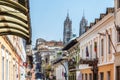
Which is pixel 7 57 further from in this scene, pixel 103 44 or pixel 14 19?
pixel 103 44

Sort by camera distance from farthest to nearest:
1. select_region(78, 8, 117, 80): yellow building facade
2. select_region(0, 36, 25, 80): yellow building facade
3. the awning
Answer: select_region(78, 8, 117, 80): yellow building facade < select_region(0, 36, 25, 80): yellow building facade < the awning

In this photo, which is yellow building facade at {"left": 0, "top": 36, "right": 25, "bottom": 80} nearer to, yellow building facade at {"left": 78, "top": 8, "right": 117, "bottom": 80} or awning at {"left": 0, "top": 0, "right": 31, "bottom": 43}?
awning at {"left": 0, "top": 0, "right": 31, "bottom": 43}

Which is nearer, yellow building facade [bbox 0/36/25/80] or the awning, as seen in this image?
the awning

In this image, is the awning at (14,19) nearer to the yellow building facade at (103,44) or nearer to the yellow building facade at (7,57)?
the yellow building facade at (7,57)

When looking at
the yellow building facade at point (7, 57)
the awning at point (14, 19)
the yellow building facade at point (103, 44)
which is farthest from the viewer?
the yellow building facade at point (103, 44)

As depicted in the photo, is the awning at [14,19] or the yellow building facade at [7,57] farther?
the yellow building facade at [7,57]

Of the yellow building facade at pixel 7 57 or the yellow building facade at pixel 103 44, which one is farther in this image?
the yellow building facade at pixel 103 44

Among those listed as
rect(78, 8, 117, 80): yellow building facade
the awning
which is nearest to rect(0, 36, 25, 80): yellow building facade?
the awning

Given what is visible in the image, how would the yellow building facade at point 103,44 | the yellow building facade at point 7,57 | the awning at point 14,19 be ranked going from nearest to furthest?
the awning at point 14,19
the yellow building facade at point 7,57
the yellow building facade at point 103,44

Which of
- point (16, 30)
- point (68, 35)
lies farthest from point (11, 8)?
point (68, 35)

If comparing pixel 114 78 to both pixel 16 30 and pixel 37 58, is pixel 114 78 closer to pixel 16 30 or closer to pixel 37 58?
pixel 16 30

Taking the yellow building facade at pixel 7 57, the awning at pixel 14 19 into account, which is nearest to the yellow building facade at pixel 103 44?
the yellow building facade at pixel 7 57

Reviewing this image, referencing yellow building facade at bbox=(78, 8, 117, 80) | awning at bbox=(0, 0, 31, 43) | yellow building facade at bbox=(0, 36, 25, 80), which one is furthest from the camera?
yellow building facade at bbox=(78, 8, 117, 80)

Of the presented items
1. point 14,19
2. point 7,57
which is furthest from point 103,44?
point 14,19
